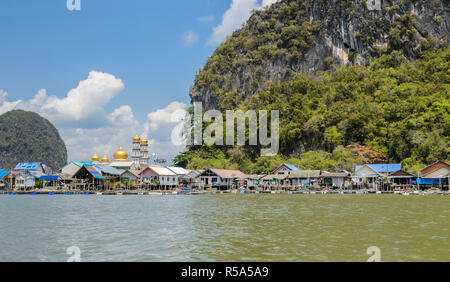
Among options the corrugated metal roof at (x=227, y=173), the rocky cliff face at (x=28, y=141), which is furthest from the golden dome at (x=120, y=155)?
the rocky cliff face at (x=28, y=141)

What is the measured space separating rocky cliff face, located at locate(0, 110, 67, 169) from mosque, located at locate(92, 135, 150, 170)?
10628 centimetres

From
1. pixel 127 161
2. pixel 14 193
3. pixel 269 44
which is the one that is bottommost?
pixel 14 193

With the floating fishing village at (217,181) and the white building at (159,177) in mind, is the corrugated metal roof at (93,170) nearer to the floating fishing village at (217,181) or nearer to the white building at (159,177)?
the floating fishing village at (217,181)

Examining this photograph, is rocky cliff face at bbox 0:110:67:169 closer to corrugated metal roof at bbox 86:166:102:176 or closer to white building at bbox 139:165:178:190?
corrugated metal roof at bbox 86:166:102:176

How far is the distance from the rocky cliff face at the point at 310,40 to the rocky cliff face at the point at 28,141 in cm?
11455

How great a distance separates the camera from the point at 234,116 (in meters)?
82.6

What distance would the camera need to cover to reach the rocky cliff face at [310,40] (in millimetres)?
76250

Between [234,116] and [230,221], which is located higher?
[234,116]

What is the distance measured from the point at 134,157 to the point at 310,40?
163 feet

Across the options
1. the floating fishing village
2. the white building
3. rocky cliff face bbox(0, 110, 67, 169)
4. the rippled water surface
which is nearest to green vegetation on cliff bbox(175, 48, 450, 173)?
the floating fishing village

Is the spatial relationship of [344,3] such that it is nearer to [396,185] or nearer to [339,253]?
[396,185]
